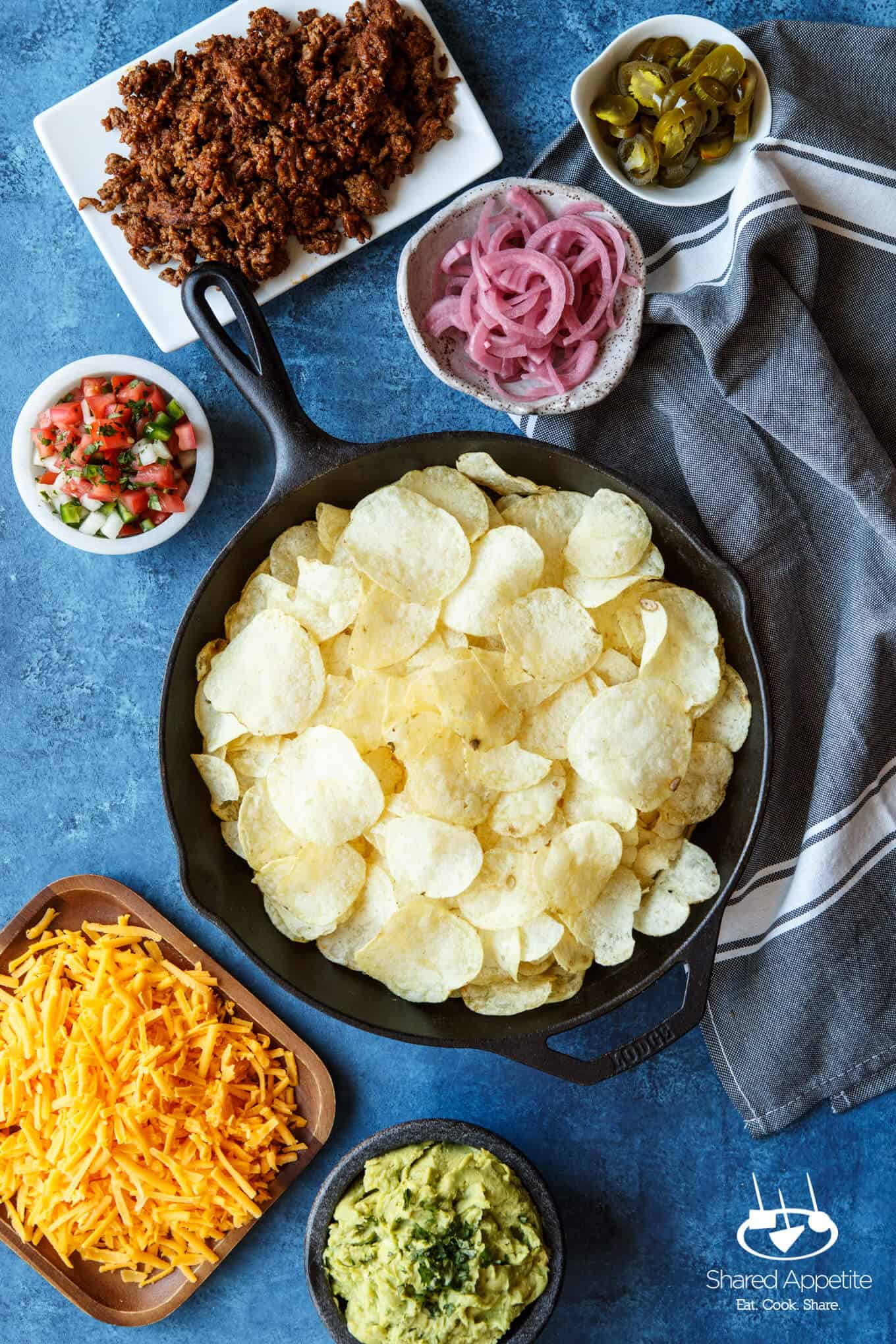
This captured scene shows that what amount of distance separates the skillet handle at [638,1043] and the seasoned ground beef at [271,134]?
1553 mm

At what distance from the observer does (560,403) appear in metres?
2.11

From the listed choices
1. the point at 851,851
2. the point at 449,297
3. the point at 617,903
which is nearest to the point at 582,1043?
the point at 617,903

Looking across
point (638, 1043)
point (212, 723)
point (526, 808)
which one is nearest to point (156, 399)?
point (212, 723)

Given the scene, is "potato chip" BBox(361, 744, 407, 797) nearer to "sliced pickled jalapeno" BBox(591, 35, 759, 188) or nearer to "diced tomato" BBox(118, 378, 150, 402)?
"diced tomato" BBox(118, 378, 150, 402)

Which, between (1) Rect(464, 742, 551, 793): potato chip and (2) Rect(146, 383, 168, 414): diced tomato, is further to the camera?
(2) Rect(146, 383, 168, 414): diced tomato

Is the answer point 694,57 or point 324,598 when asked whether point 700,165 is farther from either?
point 324,598

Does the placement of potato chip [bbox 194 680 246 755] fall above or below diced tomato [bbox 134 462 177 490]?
below

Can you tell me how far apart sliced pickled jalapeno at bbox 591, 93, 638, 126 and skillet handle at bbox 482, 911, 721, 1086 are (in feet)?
5.00

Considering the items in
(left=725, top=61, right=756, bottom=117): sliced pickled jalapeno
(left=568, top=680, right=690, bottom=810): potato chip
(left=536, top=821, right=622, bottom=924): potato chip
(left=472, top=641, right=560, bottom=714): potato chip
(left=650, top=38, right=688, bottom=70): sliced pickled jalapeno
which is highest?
(left=650, top=38, right=688, bottom=70): sliced pickled jalapeno

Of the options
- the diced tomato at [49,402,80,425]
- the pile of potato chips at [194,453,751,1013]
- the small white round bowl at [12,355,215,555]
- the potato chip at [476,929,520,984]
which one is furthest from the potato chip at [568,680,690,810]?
the diced tomato at [49,402,80,425]

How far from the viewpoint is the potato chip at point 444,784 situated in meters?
1.96

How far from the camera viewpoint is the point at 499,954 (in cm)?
205

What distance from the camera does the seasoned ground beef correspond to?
209 centimetres

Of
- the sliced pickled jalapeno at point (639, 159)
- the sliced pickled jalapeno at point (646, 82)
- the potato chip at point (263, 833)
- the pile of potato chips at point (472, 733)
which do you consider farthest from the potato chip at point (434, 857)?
the sliced pickled jalapeno at point (646, 82)
